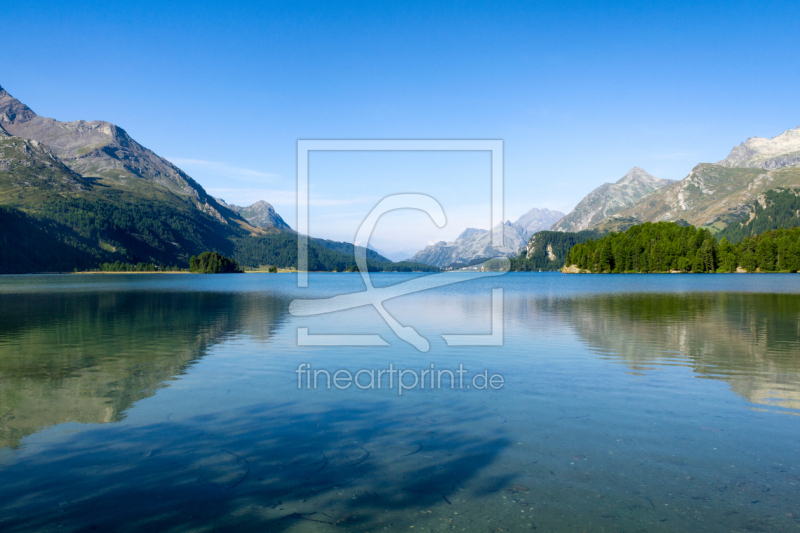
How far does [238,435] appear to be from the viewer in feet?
44.0

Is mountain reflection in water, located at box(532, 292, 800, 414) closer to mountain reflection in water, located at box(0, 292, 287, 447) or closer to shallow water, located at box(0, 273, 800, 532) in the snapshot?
shallow water, located at box(0, 273, 800, 532)

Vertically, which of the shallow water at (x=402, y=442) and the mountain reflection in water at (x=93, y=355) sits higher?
the shallow water at (x=402, y=442)

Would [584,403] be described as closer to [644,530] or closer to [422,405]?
[422,405]

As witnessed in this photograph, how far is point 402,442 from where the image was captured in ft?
41.8

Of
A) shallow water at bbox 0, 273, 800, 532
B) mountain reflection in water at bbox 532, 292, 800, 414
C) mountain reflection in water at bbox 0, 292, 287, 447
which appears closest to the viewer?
shallow water at bbox 0, 273, 800, 532

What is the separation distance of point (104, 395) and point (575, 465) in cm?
1648

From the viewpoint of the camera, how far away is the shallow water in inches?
350

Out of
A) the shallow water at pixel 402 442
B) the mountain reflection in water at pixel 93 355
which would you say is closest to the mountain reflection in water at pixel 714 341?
the shallow water at pixel 402 442

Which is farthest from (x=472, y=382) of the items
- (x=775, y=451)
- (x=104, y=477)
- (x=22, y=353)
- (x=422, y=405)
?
(x=22, y=353)

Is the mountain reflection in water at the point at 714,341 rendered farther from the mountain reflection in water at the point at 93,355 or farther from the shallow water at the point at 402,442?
the mountain reflection in water at the point at 93,355

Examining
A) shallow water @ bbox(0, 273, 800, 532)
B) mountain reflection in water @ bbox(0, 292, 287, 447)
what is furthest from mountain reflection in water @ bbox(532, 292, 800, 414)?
mountain reflection in water @ bbox(0, 292, 287, 447)

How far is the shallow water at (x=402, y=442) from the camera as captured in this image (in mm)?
8891

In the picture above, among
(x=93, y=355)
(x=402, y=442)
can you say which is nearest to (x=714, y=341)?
(x=402, y=442)

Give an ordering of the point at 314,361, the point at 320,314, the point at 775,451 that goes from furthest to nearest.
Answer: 1. the point at 320,314
2. the point at 314,361
3. the point at 775,451
